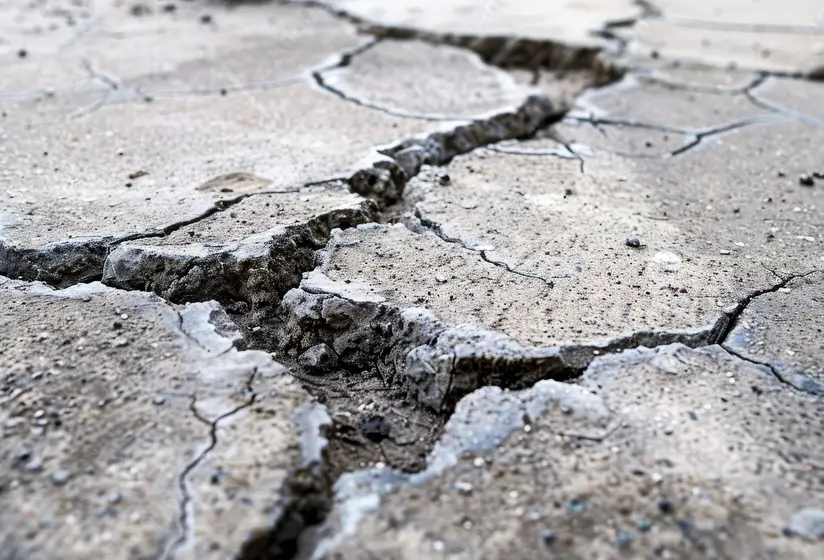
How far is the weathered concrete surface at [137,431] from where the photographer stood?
3.22ft

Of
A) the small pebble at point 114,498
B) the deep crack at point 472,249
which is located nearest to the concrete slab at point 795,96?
the deep crack at point 472,249

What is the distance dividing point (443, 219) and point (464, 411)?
0.65 meters

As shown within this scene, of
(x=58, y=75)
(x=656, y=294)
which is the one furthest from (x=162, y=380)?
(x=58, y=75)

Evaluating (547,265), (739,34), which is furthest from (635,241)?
(739,34)

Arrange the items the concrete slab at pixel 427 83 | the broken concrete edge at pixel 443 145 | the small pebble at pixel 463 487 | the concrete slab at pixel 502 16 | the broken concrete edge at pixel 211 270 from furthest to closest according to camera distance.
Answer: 1. the concrete slab at pixel 502 16
2. the concrete slab at pixel 427 83
3. the broken concrete edge at pixel 443 145
4. the broken concrete edge at pixel 211 270
5. the small pebble at pixel 463 487

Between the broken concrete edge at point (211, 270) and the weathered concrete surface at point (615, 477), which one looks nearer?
the weathered concrete surface at point (615, 477)

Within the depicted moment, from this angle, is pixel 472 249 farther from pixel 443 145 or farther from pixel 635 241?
pixel 443 145

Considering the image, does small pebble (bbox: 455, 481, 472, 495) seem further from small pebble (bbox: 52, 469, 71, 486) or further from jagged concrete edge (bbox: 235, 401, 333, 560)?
small pebble (bbox: 52, 469, 71, 486)

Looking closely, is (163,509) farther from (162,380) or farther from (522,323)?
(522,323)

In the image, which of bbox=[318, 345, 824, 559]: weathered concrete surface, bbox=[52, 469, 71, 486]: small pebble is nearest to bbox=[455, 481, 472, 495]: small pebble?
bbox=[318, 345, 824, 559]: weathered concrete surface

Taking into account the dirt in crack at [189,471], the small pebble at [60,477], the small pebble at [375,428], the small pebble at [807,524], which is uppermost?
the dirt in crack at [189,471]

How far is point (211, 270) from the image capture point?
1.53 metres

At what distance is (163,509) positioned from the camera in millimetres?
1000

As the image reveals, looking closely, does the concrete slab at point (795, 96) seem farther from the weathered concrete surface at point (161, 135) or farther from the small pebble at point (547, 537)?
the small pebble at point (547, 537)
